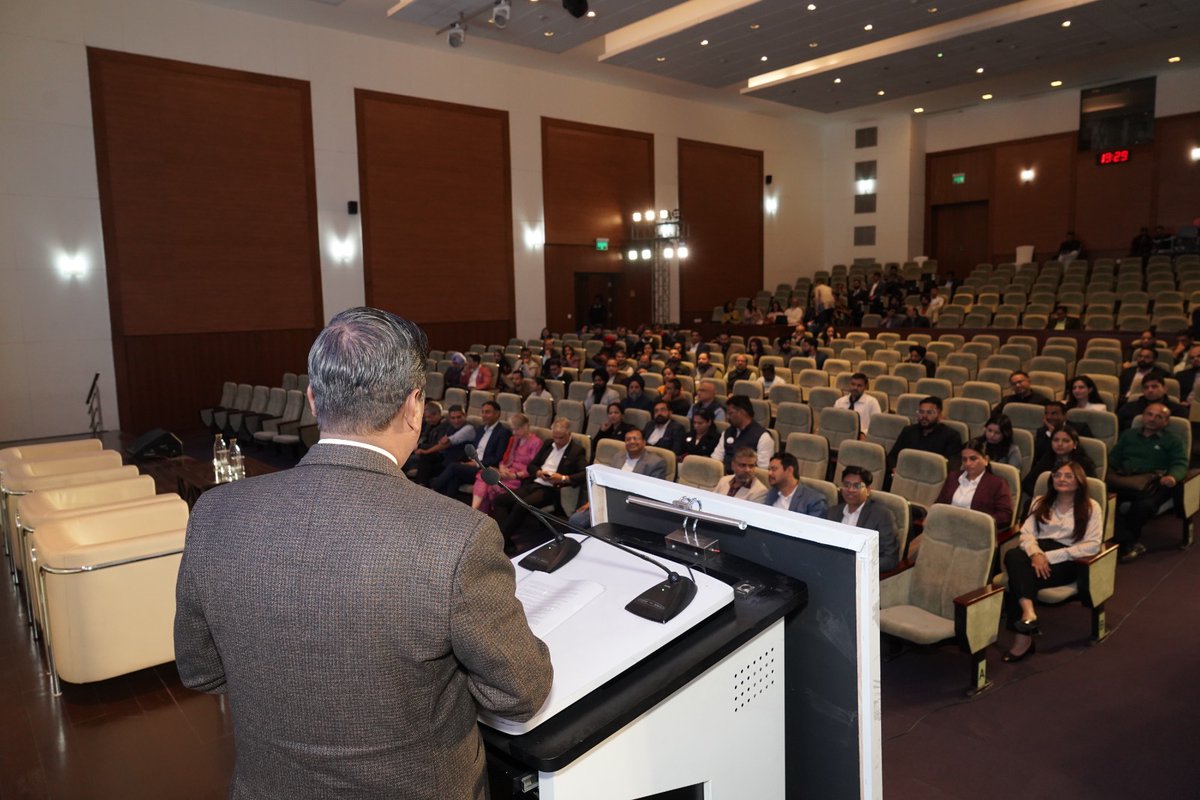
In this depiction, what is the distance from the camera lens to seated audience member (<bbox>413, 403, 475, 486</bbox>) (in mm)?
7469

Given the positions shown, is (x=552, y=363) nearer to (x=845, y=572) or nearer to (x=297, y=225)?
(x=297, y=225)

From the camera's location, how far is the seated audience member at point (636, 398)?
27.5 feet

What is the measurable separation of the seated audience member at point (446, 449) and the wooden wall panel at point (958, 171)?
16.4 metres

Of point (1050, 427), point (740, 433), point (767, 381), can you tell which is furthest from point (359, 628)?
point (767, 381)

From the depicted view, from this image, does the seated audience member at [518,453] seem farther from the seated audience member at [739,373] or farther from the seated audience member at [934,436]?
the seated audience member at [739,373]

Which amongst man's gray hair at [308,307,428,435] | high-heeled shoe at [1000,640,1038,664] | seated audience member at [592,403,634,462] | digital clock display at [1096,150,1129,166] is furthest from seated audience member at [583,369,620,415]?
digital clock display at [1096,150,1129,166]

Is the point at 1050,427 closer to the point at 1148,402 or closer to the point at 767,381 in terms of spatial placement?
the point at 1148,402

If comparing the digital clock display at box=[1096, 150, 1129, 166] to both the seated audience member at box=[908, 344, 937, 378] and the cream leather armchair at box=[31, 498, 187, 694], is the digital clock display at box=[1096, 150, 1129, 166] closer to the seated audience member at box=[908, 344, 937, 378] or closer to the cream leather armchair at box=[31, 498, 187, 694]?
the seated audience member at box=[908, 344, 937, 378]

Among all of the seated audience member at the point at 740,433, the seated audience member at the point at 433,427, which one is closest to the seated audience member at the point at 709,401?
the seated audience member at the point at 740,433

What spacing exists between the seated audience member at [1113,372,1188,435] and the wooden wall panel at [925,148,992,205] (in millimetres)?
14036

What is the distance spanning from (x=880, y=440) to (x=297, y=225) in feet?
32.9

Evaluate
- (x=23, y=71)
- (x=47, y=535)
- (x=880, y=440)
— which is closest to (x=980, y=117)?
(x=880, y=440)

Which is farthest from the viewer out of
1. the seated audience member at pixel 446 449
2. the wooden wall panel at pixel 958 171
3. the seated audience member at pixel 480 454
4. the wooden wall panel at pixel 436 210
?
the wooden wall panel at pixel 958 171

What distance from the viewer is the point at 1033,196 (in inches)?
727
